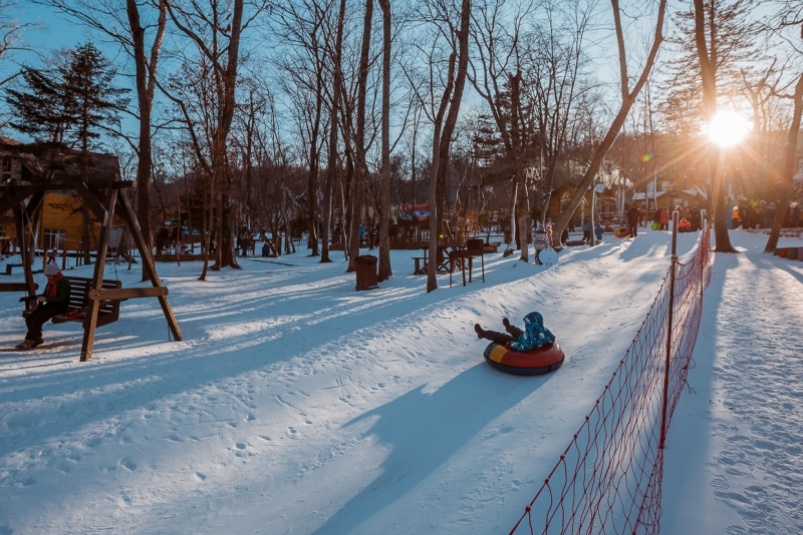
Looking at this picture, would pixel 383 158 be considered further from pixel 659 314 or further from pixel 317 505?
pixel 317 505

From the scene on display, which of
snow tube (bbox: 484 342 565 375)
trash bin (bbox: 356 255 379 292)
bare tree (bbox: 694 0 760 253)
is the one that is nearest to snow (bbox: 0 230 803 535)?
snow tube (bbox: 484 342 565 375)

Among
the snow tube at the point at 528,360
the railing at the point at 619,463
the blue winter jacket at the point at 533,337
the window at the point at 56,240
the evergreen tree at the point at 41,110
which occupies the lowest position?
the railing at the point at 619,463

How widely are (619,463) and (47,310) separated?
784 centimetres

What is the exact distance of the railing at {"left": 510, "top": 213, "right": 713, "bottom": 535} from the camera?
3.48 m

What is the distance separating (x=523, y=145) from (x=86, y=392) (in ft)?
62.4

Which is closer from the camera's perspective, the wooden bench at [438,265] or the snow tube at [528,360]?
the snow tube at [528,360]

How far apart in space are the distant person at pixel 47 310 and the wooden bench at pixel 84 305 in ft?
0.38

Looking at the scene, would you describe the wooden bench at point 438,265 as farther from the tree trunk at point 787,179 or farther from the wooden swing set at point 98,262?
the tree trunk at point 787,179

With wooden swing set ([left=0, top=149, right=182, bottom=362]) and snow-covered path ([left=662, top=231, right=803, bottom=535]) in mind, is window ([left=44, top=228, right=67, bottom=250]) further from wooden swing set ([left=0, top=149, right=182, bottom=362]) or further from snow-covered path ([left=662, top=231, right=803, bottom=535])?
snow-covered path ([left=662, top=231, right=803, bottom=535])

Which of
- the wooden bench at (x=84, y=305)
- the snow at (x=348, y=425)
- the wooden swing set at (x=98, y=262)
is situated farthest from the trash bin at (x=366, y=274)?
the wooden bench at (x=84, y=305)

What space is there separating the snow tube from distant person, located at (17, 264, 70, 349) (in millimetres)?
6461

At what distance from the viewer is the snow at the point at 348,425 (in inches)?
144

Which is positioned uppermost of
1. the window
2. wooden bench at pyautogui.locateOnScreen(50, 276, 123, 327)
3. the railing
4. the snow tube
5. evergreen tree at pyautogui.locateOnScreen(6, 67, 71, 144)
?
evergreen tree at pyautogui.locateOnScreen(6, 67, 71, 144)

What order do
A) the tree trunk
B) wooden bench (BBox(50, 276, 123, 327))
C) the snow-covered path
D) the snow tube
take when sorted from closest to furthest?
the snow-covered path, the snow tube, wooden bench (BBox(50, 276, 123, 327)), the tree trunk
